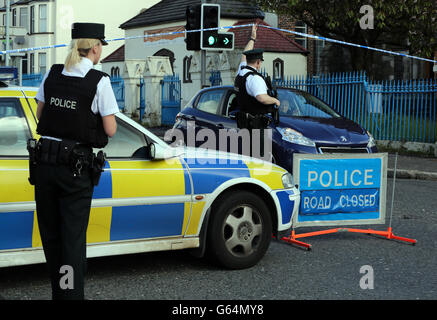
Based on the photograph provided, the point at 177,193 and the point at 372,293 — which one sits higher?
the point at 177,193

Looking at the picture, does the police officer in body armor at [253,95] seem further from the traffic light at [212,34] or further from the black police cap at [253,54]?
the traffic light at [212,34]

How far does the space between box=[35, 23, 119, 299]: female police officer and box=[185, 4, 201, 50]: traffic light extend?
10.7m

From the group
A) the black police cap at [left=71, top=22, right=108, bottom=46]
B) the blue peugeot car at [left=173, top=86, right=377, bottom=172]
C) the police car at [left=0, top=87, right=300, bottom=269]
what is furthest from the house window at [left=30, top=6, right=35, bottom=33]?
the black police cap at [left=71, top=22, right=108, bottom=46]

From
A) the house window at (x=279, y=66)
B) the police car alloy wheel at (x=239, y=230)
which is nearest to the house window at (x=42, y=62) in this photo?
the house window at (x=279, y=66)

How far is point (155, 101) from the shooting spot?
2622 centimetres

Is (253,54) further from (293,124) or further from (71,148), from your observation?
(71,148)

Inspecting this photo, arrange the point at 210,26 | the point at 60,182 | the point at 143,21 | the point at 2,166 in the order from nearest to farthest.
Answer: the point at 60,182 → the point at 2,166 → the point at 210,26 → the point at 143,21

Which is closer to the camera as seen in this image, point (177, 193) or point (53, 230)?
point (53, 230)

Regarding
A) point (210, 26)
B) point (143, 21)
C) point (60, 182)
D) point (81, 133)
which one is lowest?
point (60, 182)

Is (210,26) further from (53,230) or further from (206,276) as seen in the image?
(53,230)

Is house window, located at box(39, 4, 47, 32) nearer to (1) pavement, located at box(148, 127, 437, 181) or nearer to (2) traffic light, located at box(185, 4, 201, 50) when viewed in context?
(2) traffic light, located at box(185, 4, 201, 50)

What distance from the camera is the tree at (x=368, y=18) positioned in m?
19.2

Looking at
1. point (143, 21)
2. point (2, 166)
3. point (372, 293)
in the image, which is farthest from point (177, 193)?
point (143, 21)
